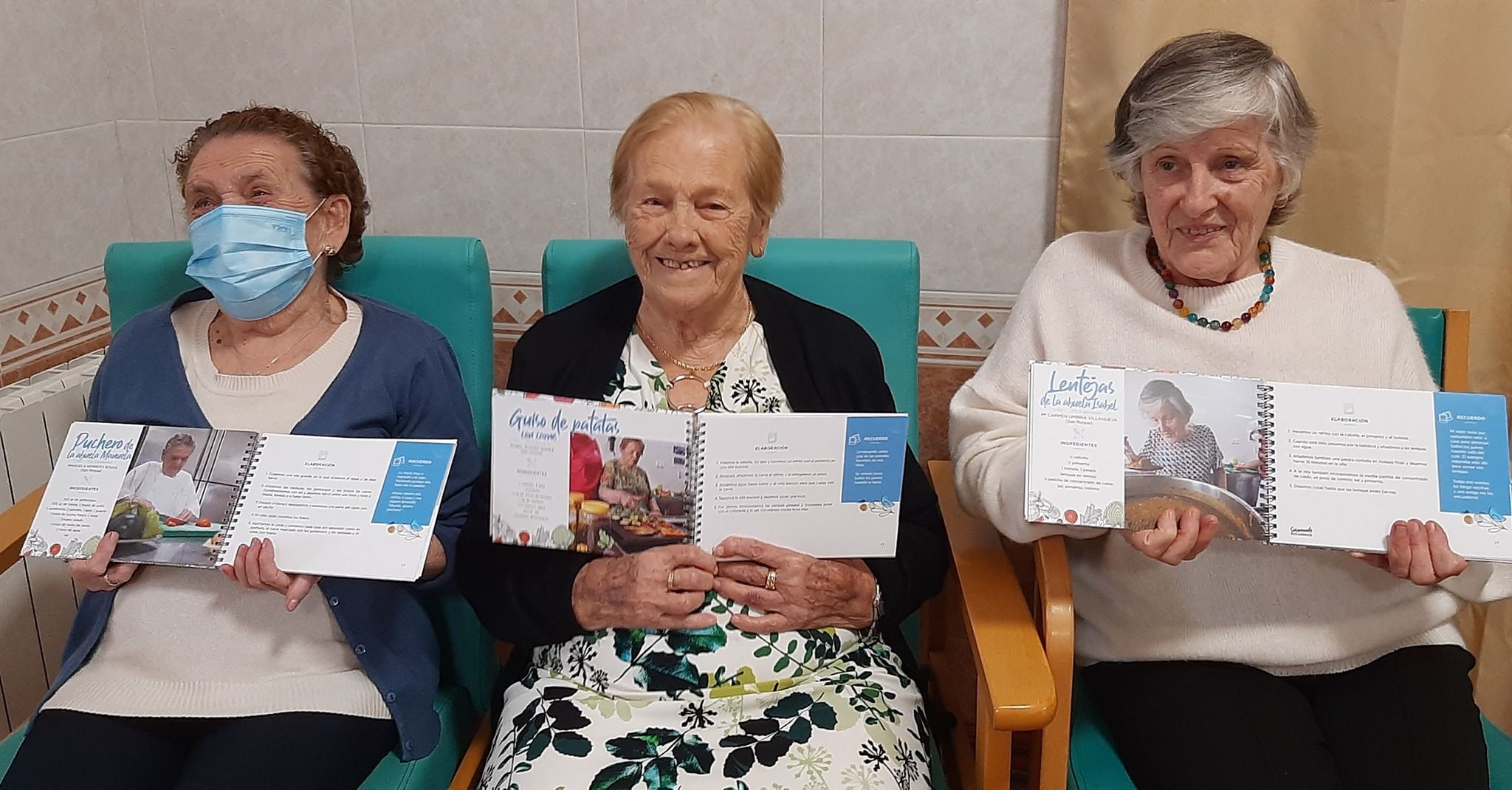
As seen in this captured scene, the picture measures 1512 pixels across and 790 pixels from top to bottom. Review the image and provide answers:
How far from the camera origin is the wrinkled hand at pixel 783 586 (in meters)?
1.63

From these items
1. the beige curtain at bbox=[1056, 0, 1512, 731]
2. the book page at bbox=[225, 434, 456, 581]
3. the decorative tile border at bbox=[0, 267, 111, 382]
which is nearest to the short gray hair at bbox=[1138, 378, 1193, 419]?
the beige curtain at bbox=[1056, 0, 1512, 731]

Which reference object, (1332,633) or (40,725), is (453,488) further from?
(1332,633)

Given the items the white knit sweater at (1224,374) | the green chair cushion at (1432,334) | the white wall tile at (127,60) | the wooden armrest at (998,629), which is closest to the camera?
the wooden armrest at (998,629)

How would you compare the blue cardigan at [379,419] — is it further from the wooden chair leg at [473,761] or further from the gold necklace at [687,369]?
the gold necklace at [687,369]

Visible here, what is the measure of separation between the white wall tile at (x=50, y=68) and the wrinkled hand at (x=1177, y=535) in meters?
2.16

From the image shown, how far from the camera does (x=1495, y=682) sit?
87.4 inches

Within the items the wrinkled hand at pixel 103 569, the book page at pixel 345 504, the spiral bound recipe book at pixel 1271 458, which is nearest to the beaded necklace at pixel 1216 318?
the spiral bound recipe book at pixel 1271 458

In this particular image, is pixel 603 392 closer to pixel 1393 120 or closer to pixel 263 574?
pixel 263 574

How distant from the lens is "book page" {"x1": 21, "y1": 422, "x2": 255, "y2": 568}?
1.57 metres

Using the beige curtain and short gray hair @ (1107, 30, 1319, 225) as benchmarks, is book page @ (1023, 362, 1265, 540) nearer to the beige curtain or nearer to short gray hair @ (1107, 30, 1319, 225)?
short gray hair @ (1107, 30, 1319, 225)

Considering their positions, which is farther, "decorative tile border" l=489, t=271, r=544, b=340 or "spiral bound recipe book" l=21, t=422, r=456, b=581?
"decorative tile border" l=489, t=271, r=544, b=340

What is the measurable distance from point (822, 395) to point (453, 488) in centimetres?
60

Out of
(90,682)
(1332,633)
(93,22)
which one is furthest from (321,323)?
(1332,633)

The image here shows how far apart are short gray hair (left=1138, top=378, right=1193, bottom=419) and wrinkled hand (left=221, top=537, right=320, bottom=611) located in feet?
3.74
